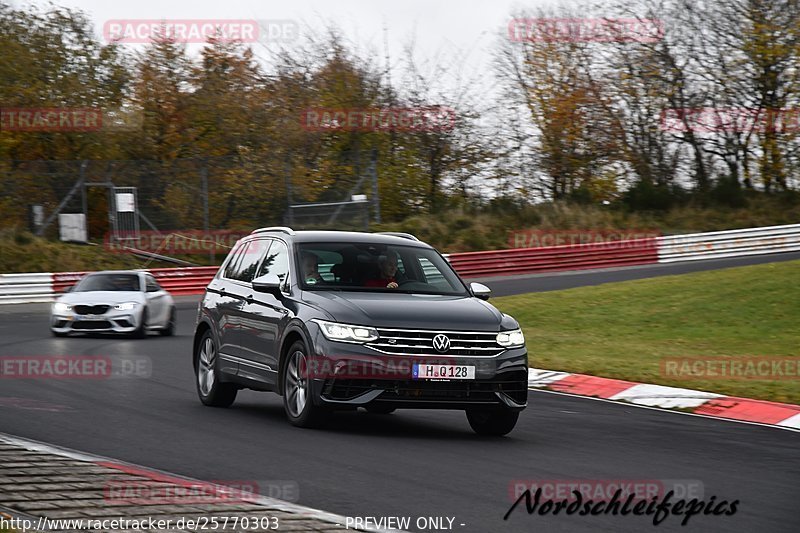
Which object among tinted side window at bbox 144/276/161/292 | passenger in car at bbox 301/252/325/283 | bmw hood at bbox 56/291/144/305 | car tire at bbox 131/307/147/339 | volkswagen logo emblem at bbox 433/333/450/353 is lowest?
car tire at bbox 131/307/147/339

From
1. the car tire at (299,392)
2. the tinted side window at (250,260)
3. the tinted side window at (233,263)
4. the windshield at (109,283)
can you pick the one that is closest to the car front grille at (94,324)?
the windshield at (109,283)

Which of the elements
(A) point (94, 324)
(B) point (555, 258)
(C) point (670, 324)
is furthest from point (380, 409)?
(B) point (555, 258)

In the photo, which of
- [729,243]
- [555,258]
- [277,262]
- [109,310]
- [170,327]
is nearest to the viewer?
[277,262]

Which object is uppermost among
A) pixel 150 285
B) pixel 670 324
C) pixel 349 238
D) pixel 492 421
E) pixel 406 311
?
pixel 349 238

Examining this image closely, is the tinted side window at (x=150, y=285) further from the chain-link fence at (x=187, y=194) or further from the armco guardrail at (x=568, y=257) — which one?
the chain-link fence at (x=187, y=194)

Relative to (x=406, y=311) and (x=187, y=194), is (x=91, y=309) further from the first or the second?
(x=187, y=194)

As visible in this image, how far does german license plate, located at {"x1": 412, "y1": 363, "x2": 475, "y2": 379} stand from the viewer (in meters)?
9.88

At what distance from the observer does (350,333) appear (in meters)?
9.94

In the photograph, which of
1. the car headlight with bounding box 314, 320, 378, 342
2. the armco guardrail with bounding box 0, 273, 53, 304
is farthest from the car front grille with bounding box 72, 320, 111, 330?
the car headlight with bounding box 314, 320, 378, 342

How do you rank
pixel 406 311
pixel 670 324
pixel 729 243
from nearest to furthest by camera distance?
1. pixel 406 311
2. pixel 670 324
3. pixel 729 243

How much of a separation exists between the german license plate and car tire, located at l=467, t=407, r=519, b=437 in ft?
1.94

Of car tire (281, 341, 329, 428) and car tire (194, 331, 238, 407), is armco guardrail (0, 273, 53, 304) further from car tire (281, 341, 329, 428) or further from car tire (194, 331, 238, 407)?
car tire (281, 341, 329, 428)

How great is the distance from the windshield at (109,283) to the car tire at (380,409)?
1151 centimetres

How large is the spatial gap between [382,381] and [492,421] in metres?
1.37
